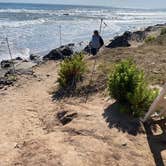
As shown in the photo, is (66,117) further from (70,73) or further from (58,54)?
(58,54)

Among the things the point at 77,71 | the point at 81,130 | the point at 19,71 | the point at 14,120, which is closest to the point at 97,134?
the point at 81,130

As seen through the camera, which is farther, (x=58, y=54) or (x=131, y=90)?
(x=58, y=54)

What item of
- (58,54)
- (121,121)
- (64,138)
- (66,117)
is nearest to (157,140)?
(121,121)

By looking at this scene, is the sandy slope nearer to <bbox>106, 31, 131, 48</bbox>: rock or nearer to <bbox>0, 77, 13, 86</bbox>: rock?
<bbox>0, 77, 13, 86</bbox>: rock

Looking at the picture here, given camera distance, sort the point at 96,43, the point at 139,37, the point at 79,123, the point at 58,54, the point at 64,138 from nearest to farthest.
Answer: the point at 64,138 → the point at 79,123 → the point at 96,43 → the point at 58,54 → the point at 139,37

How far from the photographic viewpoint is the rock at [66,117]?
9.04m

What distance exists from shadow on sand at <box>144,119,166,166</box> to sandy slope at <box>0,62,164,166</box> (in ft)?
0.31

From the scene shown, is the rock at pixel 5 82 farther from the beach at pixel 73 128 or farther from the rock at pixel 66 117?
the rock at pixel 66 117

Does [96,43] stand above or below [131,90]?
below

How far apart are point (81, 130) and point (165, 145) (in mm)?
1638

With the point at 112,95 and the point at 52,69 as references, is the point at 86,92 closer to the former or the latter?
the point at 112,95

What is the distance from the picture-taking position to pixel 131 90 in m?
8.85

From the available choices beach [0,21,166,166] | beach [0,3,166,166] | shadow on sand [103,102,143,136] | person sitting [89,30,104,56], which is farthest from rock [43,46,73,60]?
shadow on sand [103,102,143,136]

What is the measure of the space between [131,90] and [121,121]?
0.88 metres
